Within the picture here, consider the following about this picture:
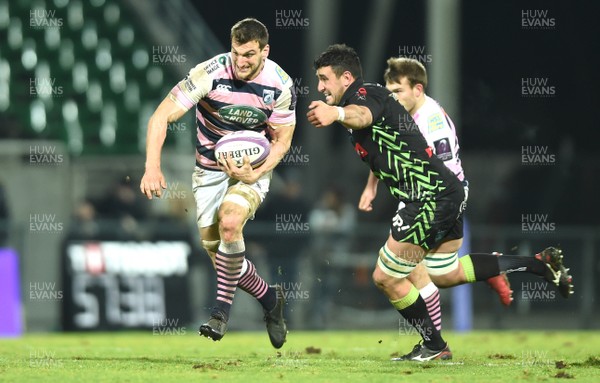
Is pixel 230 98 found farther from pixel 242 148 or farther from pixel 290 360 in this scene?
pixel 290 360

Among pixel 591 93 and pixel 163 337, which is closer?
pixel 163 337

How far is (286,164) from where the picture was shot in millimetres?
19250

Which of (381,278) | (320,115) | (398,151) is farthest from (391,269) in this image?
(320,115)

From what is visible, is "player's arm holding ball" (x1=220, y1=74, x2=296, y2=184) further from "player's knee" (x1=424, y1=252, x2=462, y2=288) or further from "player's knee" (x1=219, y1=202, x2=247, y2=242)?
"player's knee" (x1=424, y1=252, x2=462, y2=288)

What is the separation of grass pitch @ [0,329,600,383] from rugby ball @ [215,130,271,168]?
4.97 feet

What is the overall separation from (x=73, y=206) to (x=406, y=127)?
9198 millimetres

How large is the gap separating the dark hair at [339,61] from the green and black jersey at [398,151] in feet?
0.35

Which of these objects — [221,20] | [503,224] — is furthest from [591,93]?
[221,20]

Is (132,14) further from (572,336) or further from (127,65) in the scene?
(572,336)

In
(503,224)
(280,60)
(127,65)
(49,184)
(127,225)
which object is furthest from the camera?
(280,60)

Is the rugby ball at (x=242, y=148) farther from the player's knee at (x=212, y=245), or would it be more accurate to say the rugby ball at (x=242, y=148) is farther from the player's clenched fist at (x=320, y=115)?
the player's clenched fist at (x=320, y=115)

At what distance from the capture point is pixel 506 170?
2025cm

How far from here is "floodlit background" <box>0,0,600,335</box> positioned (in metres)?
14.6

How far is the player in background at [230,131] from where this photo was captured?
8.48 meters
